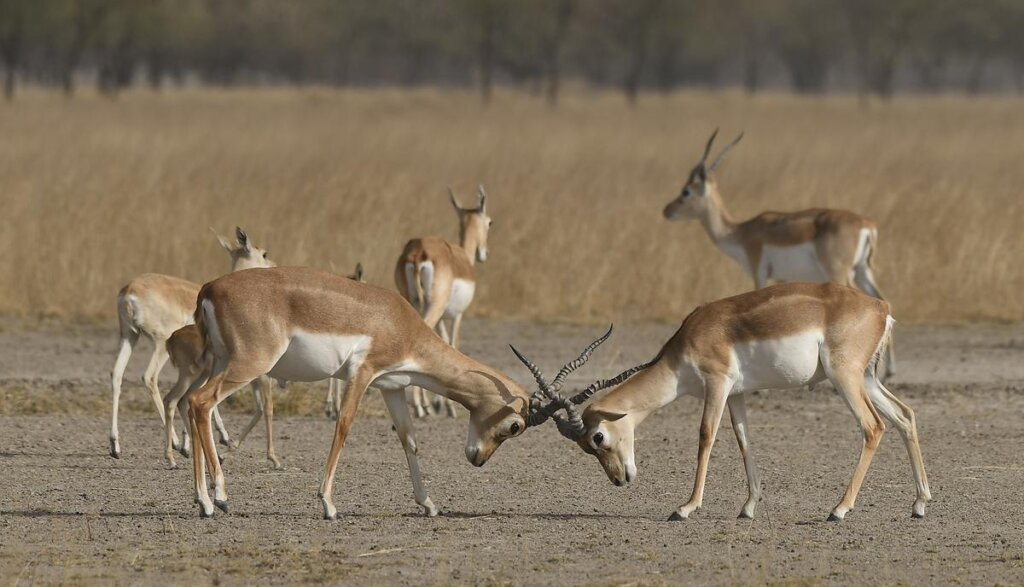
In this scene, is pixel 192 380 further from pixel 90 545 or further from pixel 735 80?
pixel 735 80

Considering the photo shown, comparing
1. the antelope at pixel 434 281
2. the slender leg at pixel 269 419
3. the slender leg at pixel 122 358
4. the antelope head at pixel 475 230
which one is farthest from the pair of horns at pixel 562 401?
the antelope head at pixel 475 230

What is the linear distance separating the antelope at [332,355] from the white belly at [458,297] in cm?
360

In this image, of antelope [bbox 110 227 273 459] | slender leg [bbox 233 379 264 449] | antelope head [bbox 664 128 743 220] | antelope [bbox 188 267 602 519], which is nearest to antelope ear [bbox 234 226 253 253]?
antelope [bbox 110 227 273 459]

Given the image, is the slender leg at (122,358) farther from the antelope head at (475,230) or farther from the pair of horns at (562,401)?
Result: the antelope head at (475,230)

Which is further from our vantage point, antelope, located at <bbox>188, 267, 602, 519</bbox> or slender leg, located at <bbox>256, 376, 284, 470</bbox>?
slender leg, located at <bbox>256, 376, 284, 470</bbox>

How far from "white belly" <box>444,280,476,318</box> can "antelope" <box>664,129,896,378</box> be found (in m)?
3.23

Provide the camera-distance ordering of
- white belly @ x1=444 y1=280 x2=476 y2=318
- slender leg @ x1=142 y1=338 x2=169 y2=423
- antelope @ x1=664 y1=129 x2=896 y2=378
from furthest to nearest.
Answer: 1. antelope @ x1=664 y1=129 x2=896 y2=378
2. white belly @ x1=444 y1=280 x2=476 y2=318
3. slender leg @ x1=142 y1=338 x2=169 y2=423

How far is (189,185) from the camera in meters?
19.3

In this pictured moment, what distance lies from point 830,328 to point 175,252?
9481mm

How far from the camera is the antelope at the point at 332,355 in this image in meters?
7.89

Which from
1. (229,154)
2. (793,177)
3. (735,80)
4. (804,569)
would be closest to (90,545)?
(804,569)

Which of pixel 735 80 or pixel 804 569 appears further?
pixel 735 80

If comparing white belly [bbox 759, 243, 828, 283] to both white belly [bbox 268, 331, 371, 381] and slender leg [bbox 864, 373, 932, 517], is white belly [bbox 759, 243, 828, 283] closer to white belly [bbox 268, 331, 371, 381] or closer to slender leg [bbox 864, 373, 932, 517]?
slender leg [bbox 864, 373, 932, 517]

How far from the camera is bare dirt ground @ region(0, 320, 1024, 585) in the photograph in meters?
7.00
